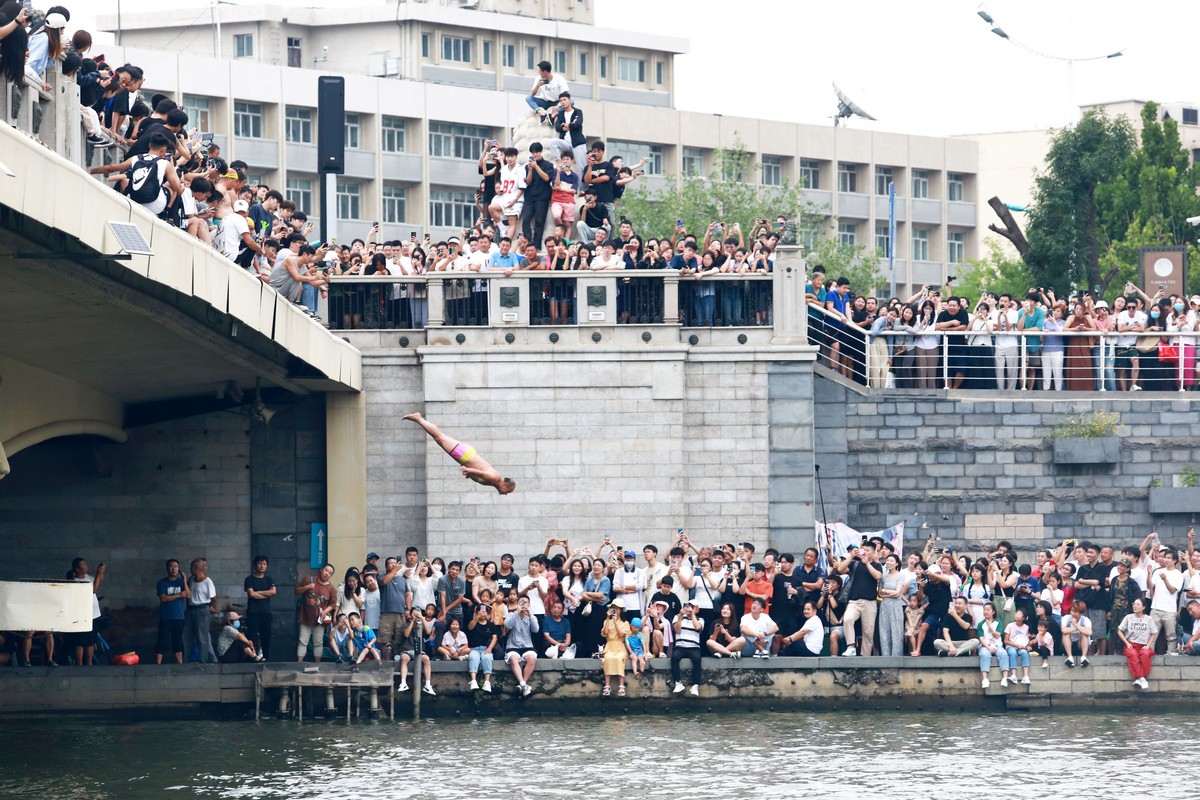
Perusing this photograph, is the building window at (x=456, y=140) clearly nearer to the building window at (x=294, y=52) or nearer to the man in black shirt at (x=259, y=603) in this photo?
the building window at (x=294, y=52)

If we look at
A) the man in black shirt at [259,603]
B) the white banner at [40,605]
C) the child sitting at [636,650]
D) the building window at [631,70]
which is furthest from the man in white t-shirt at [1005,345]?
the building window at [631,70]

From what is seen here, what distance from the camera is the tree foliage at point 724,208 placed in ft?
220

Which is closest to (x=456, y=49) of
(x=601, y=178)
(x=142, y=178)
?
(x=601, y=178)

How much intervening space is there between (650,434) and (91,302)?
10.5 meters

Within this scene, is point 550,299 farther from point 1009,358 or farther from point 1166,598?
point 1166,598

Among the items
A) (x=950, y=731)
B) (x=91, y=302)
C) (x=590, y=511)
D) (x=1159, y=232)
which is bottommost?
(x=950, y=731)

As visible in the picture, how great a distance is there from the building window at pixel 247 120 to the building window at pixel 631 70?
17.4 metres

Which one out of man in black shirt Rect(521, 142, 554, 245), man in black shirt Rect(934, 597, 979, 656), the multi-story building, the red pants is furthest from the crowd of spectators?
the multi-story building

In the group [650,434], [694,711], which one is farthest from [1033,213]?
[694,711]

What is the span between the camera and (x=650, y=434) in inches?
1232

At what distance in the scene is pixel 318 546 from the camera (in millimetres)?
31297

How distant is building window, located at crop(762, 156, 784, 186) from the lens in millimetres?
81162

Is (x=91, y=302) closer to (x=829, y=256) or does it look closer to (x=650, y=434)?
(x=650, y=434)

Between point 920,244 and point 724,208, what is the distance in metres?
20.5
